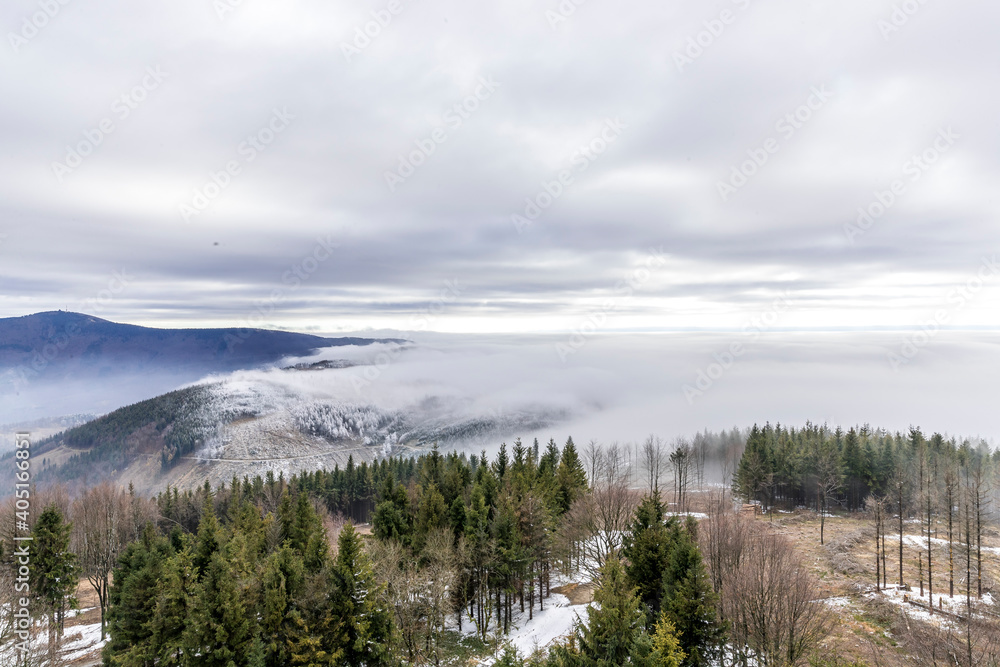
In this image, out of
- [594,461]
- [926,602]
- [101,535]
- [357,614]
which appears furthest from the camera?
[594,461]

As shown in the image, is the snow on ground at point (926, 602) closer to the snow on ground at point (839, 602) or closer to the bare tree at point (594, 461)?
the snow on ground at point (839, 602)

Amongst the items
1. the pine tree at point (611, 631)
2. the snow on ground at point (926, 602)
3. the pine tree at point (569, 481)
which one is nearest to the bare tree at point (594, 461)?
the pine tree at point (569, 481)

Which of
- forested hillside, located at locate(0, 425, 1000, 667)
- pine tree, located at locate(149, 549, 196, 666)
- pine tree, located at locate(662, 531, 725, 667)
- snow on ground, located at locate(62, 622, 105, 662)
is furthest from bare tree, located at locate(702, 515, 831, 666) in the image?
snow on ground, located at locate(62, 622, 105, 662)

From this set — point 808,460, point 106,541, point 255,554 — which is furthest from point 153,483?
point 808,460

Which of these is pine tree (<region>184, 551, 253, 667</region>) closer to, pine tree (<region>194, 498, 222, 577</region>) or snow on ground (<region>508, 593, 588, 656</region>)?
pine tree (<region>194, 498, 222, 577</region>)

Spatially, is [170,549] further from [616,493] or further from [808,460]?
[808,460]

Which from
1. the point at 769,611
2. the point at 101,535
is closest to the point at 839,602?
the point at 769,611

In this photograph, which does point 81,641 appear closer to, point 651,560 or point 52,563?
point 52,563
